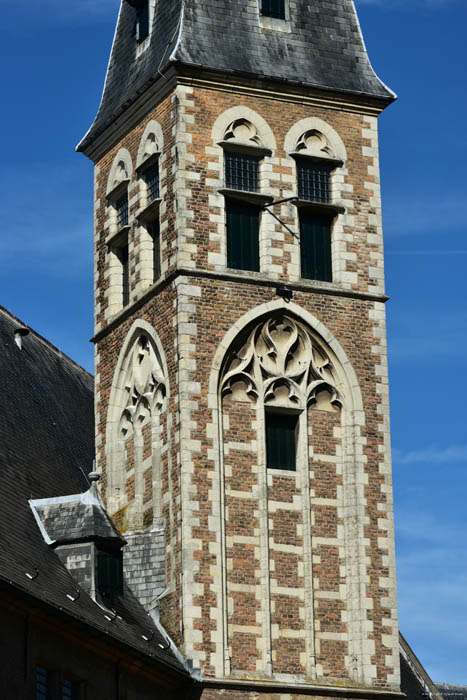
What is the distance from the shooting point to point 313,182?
51.4m

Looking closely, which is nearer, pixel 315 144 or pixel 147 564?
pixel 147 564

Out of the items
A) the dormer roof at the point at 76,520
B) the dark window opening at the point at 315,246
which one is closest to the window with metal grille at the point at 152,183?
the dark window opening at the point at 315,246

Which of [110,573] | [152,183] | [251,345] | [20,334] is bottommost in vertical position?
[110,573]

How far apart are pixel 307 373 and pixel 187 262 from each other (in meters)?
3.78

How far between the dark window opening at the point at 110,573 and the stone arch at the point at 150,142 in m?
10.3

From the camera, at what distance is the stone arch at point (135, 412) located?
49.7 meters

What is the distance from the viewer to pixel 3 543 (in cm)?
4275

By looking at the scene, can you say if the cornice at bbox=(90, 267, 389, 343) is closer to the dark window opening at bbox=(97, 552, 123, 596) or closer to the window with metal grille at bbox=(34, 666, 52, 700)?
the dark window opening at bbox=(97, 552, 123, 596)

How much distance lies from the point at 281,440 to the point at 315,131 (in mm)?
7626

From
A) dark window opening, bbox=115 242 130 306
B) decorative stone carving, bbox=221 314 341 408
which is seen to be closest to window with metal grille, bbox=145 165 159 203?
dark window opening, bbox=115 242 130 306

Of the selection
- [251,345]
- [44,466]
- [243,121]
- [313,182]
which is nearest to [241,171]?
[243,121]

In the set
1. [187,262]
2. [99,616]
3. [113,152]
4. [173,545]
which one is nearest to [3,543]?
[99,616]

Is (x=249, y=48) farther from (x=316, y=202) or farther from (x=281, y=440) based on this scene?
(x=281, y=440)

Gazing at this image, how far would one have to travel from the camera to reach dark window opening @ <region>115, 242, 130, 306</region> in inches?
2063
